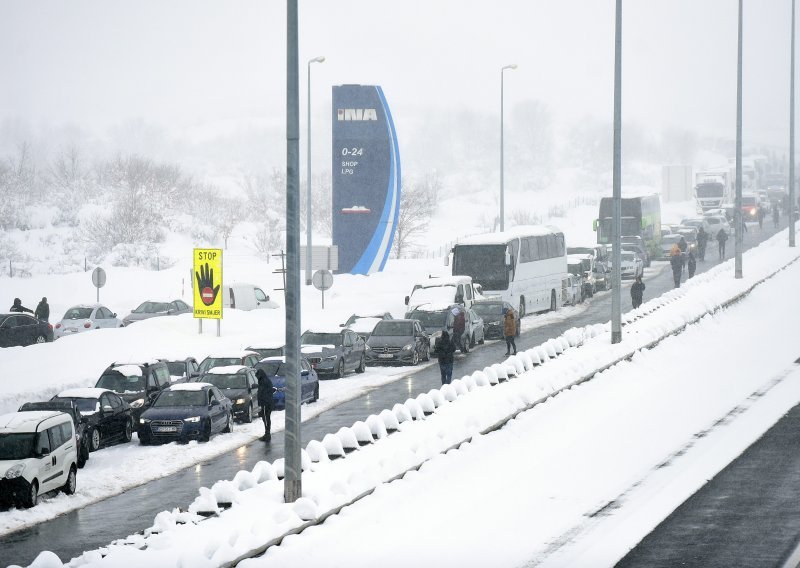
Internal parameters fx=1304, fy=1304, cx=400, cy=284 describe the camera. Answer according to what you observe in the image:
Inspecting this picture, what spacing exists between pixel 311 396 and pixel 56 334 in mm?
17547

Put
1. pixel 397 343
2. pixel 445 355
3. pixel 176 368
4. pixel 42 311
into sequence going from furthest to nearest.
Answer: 1. pixel 42 311
2. pixel 397 343
3. pixel 176 368
4. pixel 445 355

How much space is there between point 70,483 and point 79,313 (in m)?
25.9

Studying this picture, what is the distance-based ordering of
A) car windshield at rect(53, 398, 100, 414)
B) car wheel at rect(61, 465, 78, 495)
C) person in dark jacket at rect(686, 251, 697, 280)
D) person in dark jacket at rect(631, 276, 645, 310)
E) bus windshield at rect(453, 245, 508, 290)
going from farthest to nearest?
person in dark jacket at rect(686, 251, 697, 280) → bus windshield at rect(453, 245, 508, 290) → person in dark jacket at rect(631, 276, 645, 310) → car windshield at rect(53, 398, 100, 414) → car wheel at rect(61, 465, 78, 495)

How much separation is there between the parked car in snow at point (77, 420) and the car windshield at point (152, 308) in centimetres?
2301

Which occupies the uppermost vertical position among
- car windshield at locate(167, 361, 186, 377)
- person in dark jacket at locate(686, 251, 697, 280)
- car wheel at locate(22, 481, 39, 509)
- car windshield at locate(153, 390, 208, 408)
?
person in dark jacket at locate(686, 251, 697, 280)

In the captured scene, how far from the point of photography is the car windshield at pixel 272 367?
107ft

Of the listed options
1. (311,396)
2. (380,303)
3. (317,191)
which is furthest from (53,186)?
(311,396)

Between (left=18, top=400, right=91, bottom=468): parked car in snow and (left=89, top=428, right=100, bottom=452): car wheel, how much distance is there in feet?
0.32

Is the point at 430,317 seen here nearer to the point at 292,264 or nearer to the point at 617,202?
the point at 617,202

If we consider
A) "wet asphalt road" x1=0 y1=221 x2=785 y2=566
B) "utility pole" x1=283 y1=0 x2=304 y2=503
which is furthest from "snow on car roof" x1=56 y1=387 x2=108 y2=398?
"utility pole" x1=283 y1=0 x2=304 y2=503

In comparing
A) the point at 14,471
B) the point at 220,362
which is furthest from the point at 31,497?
the point at 220,362

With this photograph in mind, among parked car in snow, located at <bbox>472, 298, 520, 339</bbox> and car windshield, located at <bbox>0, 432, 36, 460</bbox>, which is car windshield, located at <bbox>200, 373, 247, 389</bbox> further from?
parked car in snow, located at <bbox>472, 298, 520, 339</bbox>

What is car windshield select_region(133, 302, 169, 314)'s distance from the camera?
50.1m

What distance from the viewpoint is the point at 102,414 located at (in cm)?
2741
